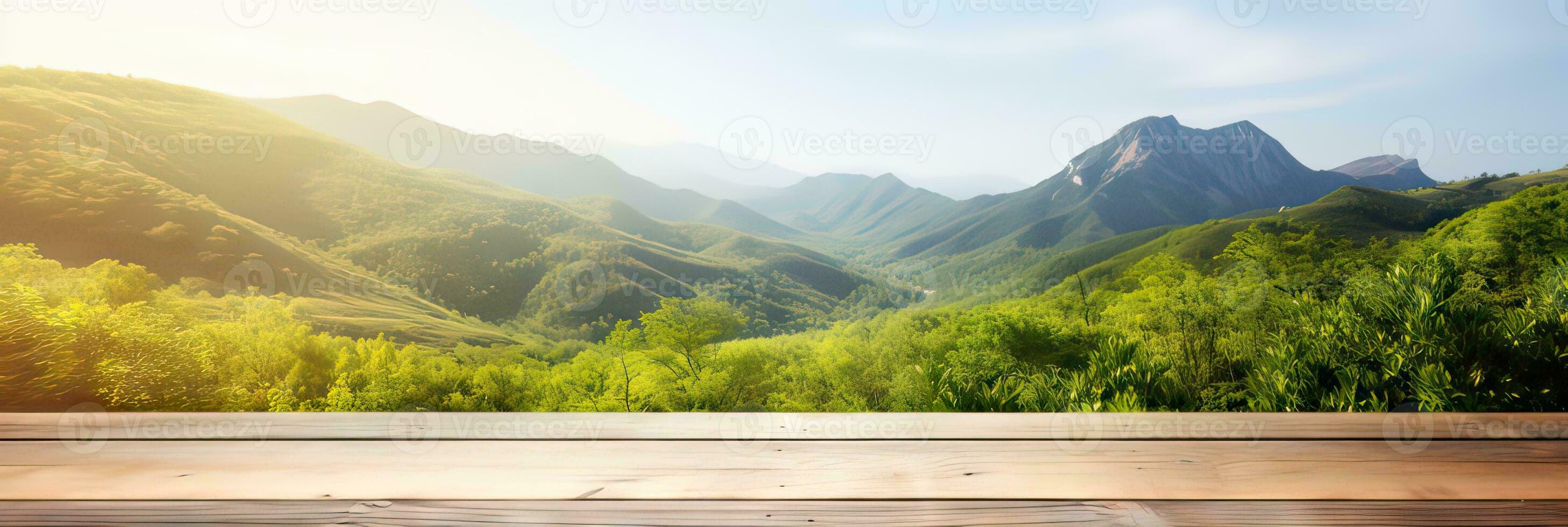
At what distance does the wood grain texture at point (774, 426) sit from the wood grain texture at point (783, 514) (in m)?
0.32

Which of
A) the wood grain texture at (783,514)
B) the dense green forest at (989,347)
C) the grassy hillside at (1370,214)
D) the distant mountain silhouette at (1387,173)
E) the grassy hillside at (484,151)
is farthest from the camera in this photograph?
the grassy hillside at (484,151)

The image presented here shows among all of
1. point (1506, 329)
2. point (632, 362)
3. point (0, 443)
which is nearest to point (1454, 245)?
point (1506, 329)

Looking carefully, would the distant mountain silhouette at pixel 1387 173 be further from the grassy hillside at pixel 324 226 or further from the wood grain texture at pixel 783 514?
the grassy hillside at pixel 324 226

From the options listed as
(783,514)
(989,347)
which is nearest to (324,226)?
(783,514)

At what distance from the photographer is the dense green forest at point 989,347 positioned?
2541mm

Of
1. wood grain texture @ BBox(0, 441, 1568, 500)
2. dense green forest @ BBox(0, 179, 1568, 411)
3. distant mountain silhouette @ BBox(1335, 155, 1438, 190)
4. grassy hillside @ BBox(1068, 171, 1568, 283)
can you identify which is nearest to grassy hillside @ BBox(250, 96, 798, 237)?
dense green forest @ BBox(0, 179, 1568, 411)

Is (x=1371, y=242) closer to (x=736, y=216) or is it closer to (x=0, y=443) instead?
(x=736, y=216)

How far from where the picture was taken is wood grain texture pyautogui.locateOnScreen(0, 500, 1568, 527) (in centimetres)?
124

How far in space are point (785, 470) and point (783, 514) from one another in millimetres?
180

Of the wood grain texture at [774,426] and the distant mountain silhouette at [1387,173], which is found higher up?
the distant mountain silhouette at [1387,173]

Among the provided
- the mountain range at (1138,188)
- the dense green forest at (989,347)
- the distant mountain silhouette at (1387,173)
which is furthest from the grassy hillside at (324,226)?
the distant mountain silhouette at (1387,173)

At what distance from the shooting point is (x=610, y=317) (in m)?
3.12

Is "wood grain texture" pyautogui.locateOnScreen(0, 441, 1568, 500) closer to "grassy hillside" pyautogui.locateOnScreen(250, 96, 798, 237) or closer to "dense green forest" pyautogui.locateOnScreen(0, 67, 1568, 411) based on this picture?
"dense green forest" pyautogui.locateOnScreen(0, 67, 1568, 411)

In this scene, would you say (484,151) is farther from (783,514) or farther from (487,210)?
(783,514)
